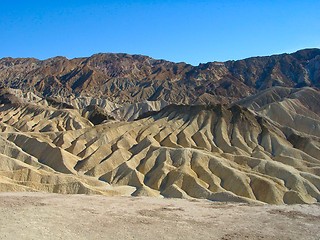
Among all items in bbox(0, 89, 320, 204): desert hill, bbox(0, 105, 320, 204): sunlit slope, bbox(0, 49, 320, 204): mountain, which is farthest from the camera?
bbox(0, 105, 320, 204): sunlit slope

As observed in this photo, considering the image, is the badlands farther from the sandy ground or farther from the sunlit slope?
the sunlit slope

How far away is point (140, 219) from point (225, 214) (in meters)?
7.95

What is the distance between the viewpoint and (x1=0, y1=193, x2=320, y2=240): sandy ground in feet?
99.7

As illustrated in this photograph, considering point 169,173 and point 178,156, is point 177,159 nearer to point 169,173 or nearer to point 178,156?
point 178,156

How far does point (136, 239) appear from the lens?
2947cm

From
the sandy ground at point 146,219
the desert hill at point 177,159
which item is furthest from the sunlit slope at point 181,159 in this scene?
the sandy ground at point 146,219

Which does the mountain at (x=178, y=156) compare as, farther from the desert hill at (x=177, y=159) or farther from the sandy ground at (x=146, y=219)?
the sandy ground at (x=146, y=219)

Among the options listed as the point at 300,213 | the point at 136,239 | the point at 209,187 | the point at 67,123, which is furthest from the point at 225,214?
the point at 67,123

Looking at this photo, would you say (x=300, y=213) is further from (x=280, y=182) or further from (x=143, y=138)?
(x=143, y=138)

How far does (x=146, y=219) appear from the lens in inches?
1382

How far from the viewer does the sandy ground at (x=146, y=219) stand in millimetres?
30375

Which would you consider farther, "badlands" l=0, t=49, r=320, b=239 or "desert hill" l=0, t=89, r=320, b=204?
"desert hill" l=0, t=89, r=320, b=204

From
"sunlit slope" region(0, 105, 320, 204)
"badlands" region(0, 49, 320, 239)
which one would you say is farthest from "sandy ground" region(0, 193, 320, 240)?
"sunlit slope" region(0, 105, 320, 204)

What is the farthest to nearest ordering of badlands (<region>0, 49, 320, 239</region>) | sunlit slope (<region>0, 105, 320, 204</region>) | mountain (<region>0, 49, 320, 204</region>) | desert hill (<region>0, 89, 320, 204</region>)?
sunlit slope (<region>0, 105, 320, 204</region>), mountain (<region>0, 49, 320, 204</region>), desert hill (<region>0, 89, 320, 204</region>), badlands (<region>0, 49, 320, 239</region>)
